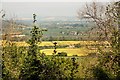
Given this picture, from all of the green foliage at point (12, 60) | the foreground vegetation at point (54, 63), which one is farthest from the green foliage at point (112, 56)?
the green foliage at point (12, 60)

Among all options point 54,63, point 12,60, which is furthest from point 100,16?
point 12,60

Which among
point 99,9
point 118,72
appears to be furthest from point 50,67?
point 99,9

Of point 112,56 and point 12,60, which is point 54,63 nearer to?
point 12,60

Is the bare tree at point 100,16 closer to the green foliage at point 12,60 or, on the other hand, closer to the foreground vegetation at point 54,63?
the foreground vegetation at point 54,63

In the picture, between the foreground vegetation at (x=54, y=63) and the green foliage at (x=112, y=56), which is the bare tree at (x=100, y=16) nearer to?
the green foliage at (x=112, y=56)

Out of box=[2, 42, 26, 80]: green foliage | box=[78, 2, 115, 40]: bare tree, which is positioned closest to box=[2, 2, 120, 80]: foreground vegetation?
box=[2, 42, 26, 80]: green foliage

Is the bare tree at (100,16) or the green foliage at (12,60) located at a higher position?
the bare tree at (100,16)

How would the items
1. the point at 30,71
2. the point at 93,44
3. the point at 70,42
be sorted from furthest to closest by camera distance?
the point at 70,42, the point at 93,44, the point at 30,71

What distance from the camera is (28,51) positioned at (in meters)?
7.04

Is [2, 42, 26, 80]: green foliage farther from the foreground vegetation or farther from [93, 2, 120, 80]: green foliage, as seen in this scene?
[93, 2, 120, 80]: green foliage

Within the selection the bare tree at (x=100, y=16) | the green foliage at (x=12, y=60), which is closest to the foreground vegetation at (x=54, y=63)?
the green foliage at (x=12, y=60)

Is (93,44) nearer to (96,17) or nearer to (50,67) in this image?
(96,17)

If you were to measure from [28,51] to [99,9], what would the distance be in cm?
293

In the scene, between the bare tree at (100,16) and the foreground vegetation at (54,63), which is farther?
the bare tree at (100,16)
